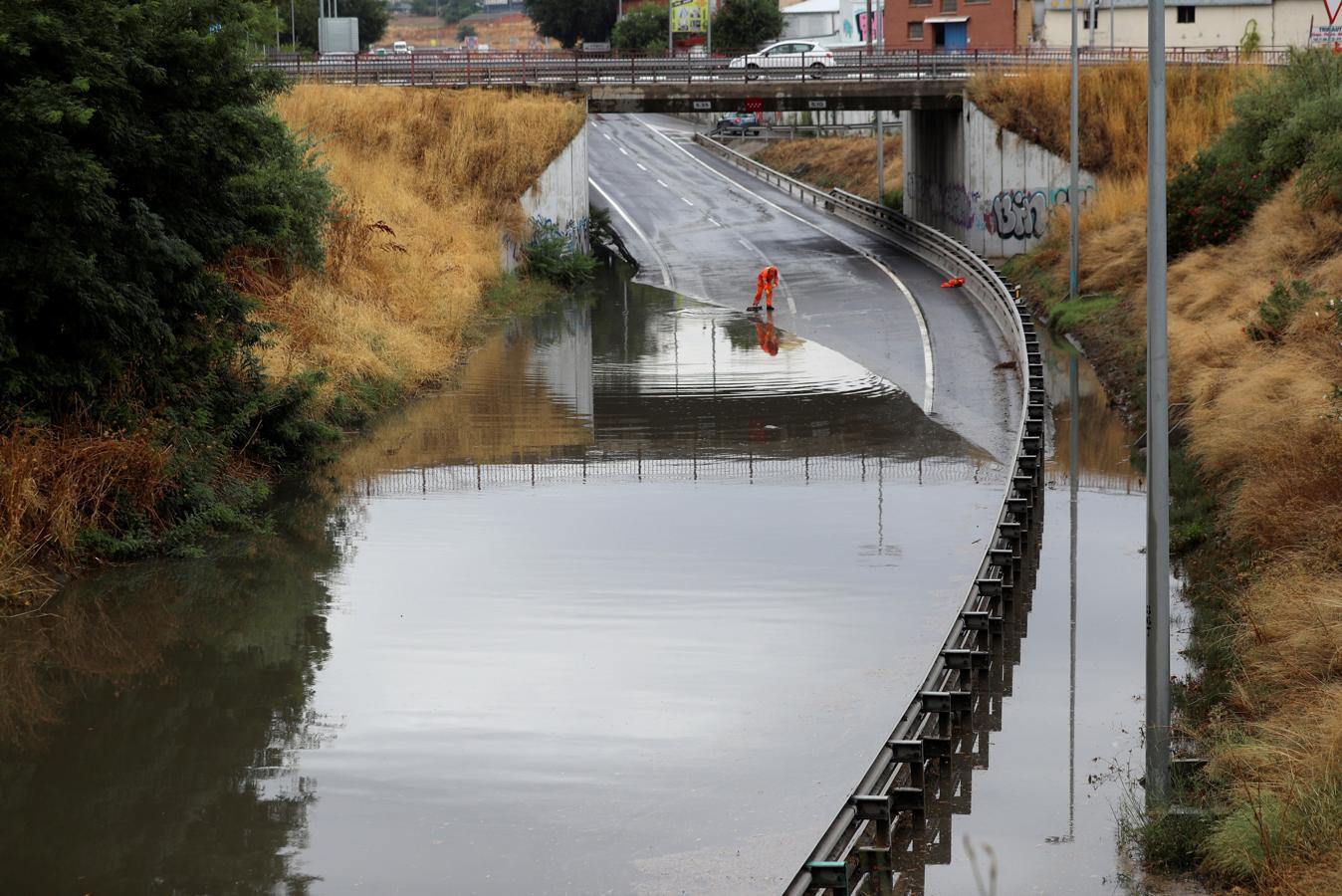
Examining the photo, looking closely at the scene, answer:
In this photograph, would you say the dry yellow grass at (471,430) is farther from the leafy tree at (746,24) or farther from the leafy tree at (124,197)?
the leafy tree at (746,24)

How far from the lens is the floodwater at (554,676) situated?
1073 cm

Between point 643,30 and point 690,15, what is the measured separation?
844 centimetres

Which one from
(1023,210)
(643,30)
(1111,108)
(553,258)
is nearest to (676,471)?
(553,258)

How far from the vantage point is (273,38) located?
66.7 ft

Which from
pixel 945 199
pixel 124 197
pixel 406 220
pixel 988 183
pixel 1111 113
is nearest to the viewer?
pixel 124 197

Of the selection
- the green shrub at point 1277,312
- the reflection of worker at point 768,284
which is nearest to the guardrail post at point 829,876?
the green shrub at point 1277,312

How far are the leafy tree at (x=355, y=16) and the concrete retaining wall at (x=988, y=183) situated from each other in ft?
158

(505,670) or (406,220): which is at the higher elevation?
(406,220)

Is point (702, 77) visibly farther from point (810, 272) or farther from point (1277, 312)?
point (1277, 312)

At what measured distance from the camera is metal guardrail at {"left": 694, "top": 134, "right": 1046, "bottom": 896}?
9.47m

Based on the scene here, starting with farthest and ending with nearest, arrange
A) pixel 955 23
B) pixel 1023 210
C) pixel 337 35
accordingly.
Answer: pixel 955 23 → pixel 337 35 → pixel 1023 210

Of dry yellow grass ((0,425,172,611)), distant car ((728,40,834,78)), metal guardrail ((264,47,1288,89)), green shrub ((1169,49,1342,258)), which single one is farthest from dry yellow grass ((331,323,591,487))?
distant car ((728,40,834,78))

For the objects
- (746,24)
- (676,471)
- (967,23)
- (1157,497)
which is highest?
(746,24)

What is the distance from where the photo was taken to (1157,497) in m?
10.7
